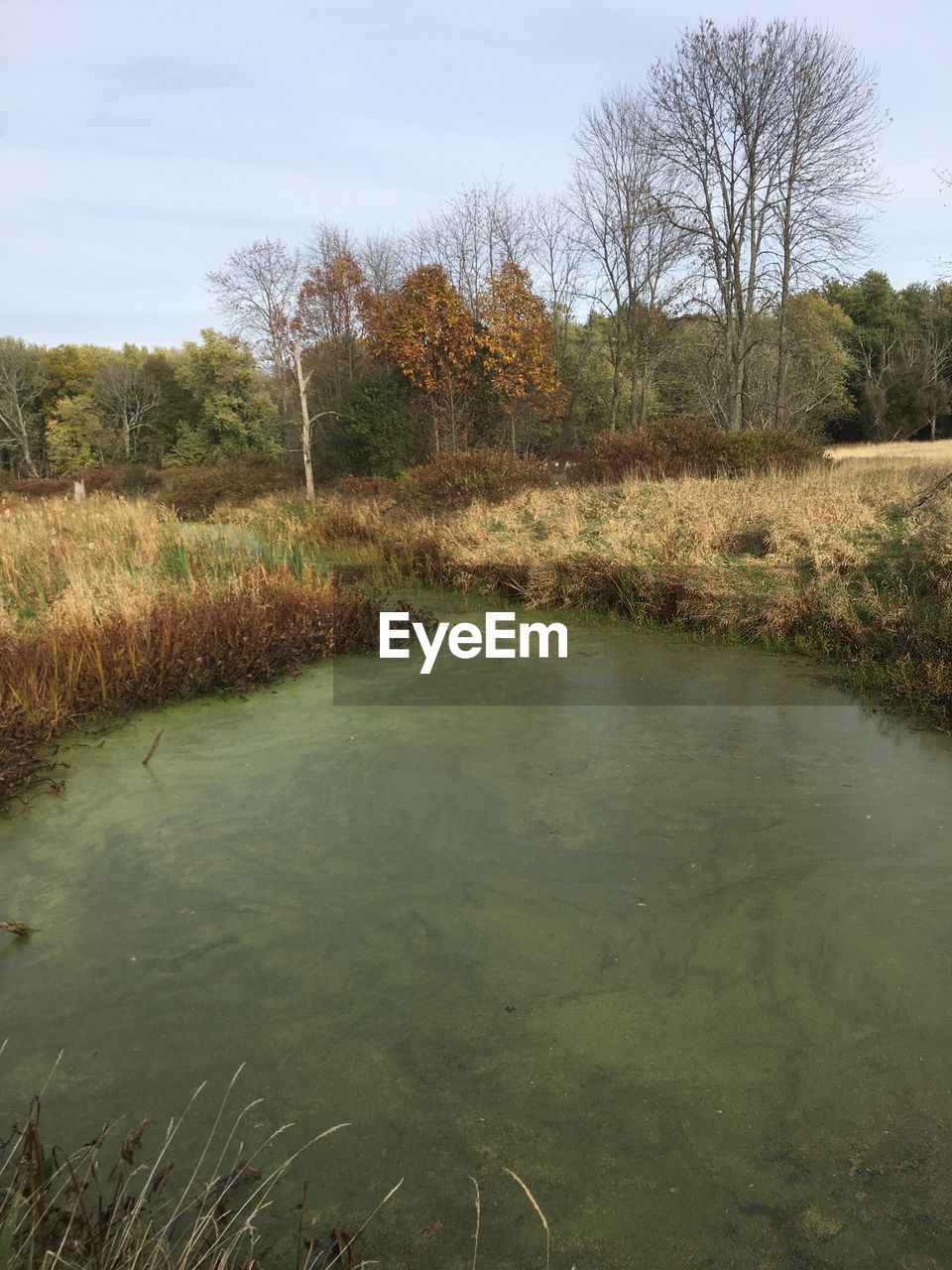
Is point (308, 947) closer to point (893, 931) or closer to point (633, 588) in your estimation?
point (893, 931)

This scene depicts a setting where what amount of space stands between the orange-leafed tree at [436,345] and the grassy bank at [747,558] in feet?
29.7

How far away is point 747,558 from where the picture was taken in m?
8.08

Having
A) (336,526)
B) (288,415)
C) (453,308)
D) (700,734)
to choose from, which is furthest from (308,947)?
(288,415)

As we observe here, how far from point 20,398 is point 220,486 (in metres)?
23.0

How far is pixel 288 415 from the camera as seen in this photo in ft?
83.7

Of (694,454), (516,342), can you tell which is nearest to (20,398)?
(516,342)

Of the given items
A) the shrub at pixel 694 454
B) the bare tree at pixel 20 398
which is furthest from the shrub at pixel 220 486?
the bare tree at pixel 20 398

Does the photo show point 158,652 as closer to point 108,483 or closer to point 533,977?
point 533,977

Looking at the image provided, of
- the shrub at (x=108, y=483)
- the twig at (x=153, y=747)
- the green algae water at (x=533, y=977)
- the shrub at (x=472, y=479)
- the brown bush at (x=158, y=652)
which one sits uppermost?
the shrub at (x=108, y=483)

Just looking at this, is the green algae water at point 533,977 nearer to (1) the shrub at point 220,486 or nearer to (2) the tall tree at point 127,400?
(1) the shrub at point 220,486

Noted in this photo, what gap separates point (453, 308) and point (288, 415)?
7503mm

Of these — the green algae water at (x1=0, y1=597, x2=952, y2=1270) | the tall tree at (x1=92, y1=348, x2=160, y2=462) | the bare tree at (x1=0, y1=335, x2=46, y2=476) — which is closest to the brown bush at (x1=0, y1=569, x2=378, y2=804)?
the green algae water at (x1=0, y1=597, x2=952, y2=1270)

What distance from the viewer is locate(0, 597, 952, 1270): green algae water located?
76.6 inches

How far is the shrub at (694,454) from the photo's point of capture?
533 inches
